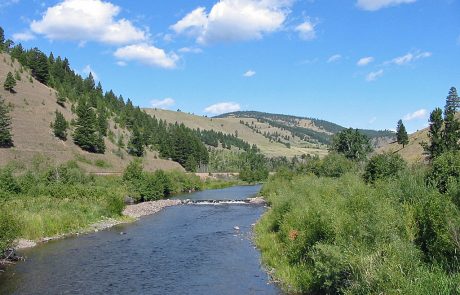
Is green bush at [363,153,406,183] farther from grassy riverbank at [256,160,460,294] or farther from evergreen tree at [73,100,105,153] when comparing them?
evergreen tree at [73,100,105,153]

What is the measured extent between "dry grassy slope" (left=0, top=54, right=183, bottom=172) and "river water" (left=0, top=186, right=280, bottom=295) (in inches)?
2104

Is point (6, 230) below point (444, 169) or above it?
below

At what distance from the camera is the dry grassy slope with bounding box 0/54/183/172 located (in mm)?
96200

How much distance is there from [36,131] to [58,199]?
190 ft

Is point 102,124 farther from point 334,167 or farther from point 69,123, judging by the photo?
point 334,167

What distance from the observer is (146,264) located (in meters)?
33.6

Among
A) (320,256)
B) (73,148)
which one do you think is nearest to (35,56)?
(73,148)

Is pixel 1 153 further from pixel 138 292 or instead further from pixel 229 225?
pixel 138 292

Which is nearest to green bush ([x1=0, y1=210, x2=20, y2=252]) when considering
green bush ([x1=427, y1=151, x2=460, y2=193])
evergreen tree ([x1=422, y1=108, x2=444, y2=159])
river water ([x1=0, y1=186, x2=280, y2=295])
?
river water ([x1=0, y1=186, x2=280, y2=295])

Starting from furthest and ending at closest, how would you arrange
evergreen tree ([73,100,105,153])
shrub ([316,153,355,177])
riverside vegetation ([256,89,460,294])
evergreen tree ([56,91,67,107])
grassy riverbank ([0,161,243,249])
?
1. evergreen tree ([56,91,67,107])
2. evergreen tree ([73,100,105,153])
3. shrub ([316,153,355,177])
4. grassy riverbank ([0,161,243,249])
5. riverside vegetation ([256,89,460,294])

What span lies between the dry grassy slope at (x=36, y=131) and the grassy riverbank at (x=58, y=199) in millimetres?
6155

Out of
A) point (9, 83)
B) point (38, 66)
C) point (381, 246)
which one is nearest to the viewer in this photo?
point (381, 246)

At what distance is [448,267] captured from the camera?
17828 millimetres

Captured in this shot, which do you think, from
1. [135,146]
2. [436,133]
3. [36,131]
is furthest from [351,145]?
[36,131]
